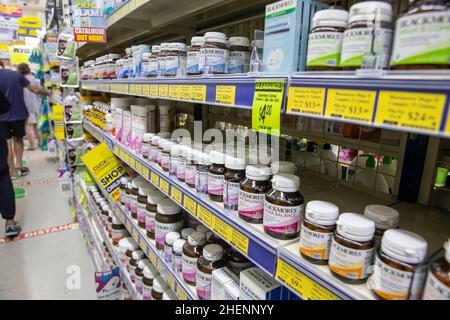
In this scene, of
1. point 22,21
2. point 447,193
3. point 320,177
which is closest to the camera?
point 447,193

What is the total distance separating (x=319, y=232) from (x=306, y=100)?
0.26 m

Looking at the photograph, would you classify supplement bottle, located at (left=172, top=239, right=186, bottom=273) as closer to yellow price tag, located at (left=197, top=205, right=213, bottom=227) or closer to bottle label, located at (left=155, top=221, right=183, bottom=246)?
bottle label, located at (left=155, top=221, right=183, bottom=246)

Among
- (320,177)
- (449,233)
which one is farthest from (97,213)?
(449,233)

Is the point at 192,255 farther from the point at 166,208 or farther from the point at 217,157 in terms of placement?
the point at 217,157

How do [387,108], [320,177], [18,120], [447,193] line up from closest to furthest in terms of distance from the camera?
[387,108], [447,193], [320,177], [18,120]

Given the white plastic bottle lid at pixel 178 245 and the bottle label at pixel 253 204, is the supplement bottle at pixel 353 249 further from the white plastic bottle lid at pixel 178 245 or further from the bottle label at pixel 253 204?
the white plastic bottle lid at pixel 178 245

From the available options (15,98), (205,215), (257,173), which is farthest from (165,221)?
(15,98)

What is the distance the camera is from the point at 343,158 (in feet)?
3.74

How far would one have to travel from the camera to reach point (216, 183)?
0.87 meters

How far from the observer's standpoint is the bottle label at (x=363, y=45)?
0.46m

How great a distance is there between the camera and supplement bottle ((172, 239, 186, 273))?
1145mm

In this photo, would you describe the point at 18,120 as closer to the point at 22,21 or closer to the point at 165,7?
the point at 165,7

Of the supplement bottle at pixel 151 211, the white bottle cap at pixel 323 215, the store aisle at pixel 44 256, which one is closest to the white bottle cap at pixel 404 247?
the white bottle cap at pixel 323 215

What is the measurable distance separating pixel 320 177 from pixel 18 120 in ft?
15.8
